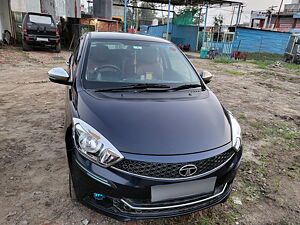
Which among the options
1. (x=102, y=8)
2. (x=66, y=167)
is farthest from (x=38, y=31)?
(x=66, y=167)

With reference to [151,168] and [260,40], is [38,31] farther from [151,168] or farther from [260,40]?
[260,40]

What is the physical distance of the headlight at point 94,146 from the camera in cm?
158

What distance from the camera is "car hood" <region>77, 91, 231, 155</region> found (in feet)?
5.39

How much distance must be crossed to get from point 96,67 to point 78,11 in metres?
14.9

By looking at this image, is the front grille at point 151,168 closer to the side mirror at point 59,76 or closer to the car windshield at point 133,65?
the car windshield at point 133,65

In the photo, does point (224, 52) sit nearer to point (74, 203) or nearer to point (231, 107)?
point (231, 107)

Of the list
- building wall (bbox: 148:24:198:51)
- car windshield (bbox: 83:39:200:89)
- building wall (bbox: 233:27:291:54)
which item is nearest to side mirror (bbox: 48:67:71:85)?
car windshield (bbox: 83:39:200:89)

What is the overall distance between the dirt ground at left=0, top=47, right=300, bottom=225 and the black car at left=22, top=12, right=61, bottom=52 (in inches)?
250

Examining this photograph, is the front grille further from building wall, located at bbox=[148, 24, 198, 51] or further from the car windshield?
building wall, located at bbox=[148, 24, 198, 51]

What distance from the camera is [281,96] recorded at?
666 cm

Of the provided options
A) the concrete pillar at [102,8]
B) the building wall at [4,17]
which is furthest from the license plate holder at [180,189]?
the concrete pillar at [102,8]

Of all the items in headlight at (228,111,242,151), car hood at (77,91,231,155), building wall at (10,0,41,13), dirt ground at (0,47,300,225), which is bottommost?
dirt ground at (0,47,300,225)

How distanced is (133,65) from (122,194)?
5.19 feet

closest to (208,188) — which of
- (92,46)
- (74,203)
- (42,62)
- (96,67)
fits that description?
(74,203)
